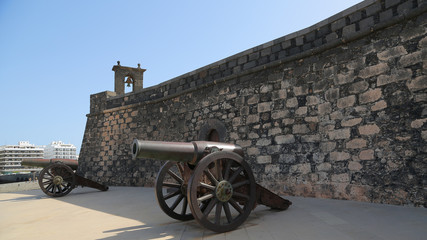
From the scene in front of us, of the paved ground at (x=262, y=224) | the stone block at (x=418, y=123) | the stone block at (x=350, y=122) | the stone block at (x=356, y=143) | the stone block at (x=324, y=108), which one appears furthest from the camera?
the stone block at (x=324, y=108)

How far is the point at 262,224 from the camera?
3.34 m

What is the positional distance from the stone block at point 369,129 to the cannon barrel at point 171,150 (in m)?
2.52

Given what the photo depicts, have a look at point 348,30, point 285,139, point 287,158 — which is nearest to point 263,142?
point 285,139

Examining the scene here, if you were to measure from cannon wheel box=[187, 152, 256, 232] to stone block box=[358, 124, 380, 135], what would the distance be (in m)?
2.31

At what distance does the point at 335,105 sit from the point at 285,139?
119 centimetres

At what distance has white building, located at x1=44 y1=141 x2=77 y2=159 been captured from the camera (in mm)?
130875

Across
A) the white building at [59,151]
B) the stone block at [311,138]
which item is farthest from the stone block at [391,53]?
the white building at [59,151]

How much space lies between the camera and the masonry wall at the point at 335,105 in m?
4.15

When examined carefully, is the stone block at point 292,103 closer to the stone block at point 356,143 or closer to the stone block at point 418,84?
the stone block at point 356,143

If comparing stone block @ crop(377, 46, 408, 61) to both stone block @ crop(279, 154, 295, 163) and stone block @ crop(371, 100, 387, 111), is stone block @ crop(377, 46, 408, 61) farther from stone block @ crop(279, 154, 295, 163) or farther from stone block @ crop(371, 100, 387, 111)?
stone block @ crop(279, 154, 295, 163)

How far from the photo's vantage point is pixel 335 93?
5.14m

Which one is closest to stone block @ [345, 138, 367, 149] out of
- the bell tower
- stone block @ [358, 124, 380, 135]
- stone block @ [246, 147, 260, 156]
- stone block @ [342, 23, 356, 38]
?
stone block @ [358, 124, 380, 135]

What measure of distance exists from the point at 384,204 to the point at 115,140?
29.8 feet

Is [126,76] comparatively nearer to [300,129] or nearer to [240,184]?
[300,129]
